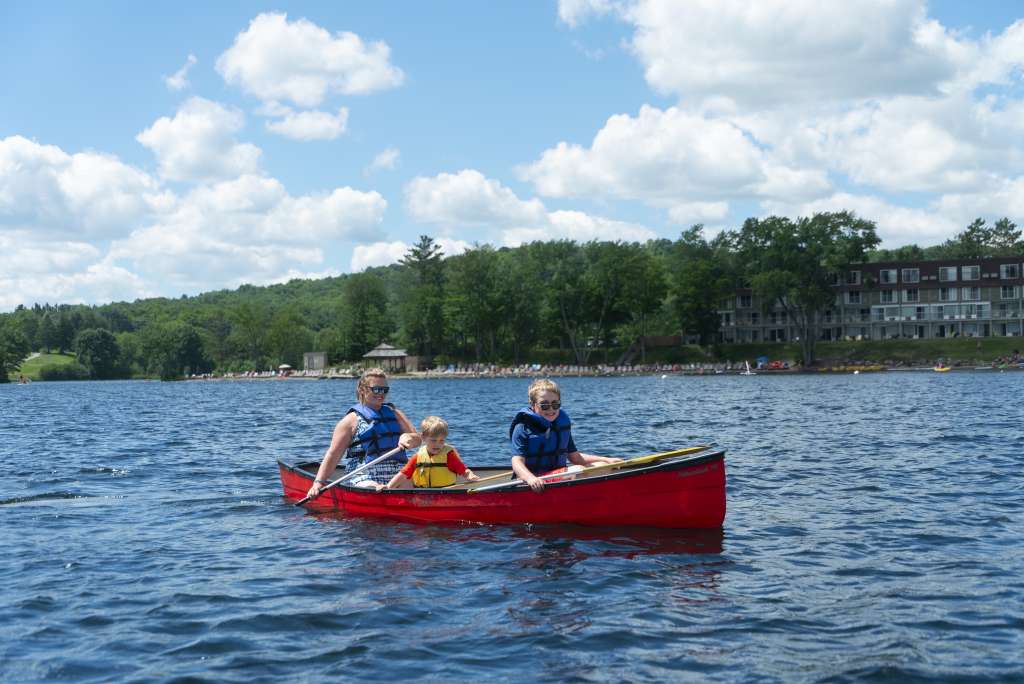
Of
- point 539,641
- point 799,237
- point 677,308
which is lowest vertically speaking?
point 539,641

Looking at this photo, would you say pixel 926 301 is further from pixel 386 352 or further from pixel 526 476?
pixel 526 476

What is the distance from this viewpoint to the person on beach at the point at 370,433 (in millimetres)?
13852

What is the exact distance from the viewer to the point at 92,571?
11.4 meters

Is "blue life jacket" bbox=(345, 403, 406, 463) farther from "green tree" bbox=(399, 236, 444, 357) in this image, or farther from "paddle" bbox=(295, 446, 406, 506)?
"green tree" bbox=(399, 236, 444, 357)

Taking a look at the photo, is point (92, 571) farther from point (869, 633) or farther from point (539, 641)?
point (869, 633)

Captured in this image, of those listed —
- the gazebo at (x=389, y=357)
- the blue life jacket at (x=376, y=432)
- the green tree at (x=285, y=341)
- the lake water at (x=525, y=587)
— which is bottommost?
the lake water at (x=525, y=587)

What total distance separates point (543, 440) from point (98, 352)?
173279 millimetres

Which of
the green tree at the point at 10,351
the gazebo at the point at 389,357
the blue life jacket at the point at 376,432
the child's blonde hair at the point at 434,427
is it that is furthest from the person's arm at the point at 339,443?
the green tree at the point at 10,351

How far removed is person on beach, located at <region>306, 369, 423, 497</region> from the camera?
1385cm

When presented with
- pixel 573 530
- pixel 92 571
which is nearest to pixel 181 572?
pixel 92 571

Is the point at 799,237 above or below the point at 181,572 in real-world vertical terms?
above

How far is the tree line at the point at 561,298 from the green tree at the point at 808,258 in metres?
0.15

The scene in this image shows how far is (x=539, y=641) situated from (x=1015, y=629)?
4436 mm

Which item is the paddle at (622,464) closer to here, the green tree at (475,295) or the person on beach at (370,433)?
the person on beach at (370,433)
